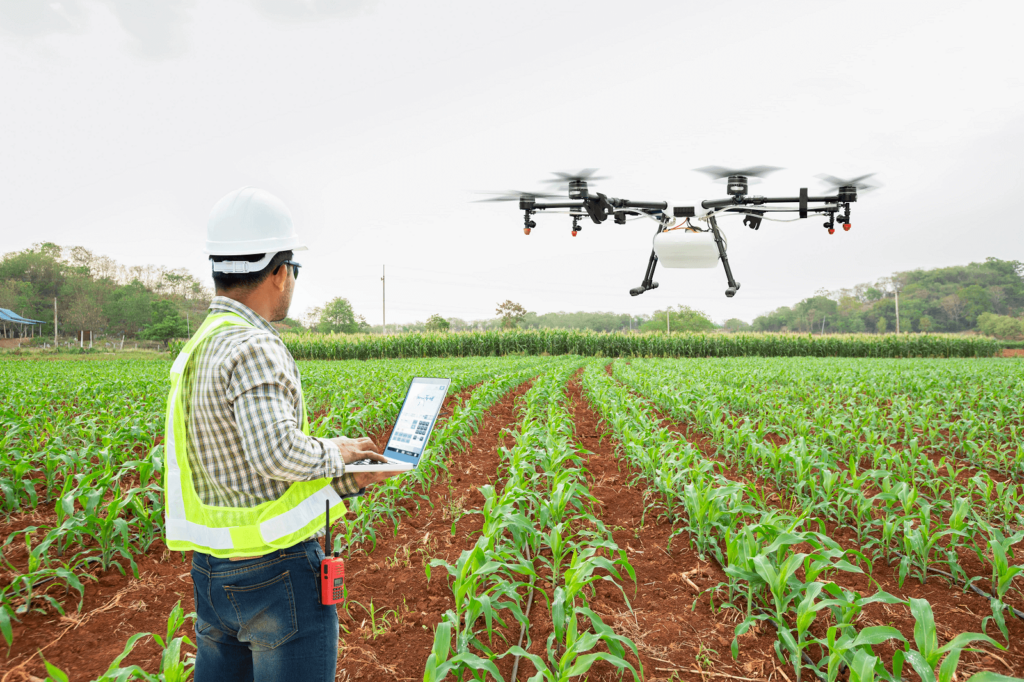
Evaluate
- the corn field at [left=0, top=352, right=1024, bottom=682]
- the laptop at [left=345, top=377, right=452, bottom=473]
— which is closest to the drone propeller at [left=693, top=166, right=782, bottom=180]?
the corn field at [left=0, top=352, right=1024, bottom=682]

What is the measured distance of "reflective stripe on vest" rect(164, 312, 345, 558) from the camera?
1.24m

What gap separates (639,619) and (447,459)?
128 inches

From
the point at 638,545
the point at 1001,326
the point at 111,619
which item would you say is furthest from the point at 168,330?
the point at 1001,326

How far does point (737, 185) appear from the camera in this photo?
22.6 feet

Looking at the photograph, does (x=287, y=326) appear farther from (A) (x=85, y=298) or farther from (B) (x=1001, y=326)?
(B) (x=1001, y=326)

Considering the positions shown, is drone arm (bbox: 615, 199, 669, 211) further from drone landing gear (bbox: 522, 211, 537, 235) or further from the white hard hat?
the white hard hat

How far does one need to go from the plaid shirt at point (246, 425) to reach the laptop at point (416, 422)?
303 mm

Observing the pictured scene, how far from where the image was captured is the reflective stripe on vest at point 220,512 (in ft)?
4.06

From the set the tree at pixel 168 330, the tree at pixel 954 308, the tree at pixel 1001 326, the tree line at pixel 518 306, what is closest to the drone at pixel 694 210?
the tree line at pixel 518 306

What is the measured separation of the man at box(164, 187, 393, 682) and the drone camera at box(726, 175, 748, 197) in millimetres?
6710

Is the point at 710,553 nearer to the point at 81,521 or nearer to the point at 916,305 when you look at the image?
the point at 81,521

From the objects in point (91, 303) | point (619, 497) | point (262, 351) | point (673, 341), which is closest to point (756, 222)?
point (619, 497)

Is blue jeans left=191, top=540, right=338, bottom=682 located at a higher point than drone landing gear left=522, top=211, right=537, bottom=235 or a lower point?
lower

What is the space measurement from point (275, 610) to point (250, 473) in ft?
1.10
